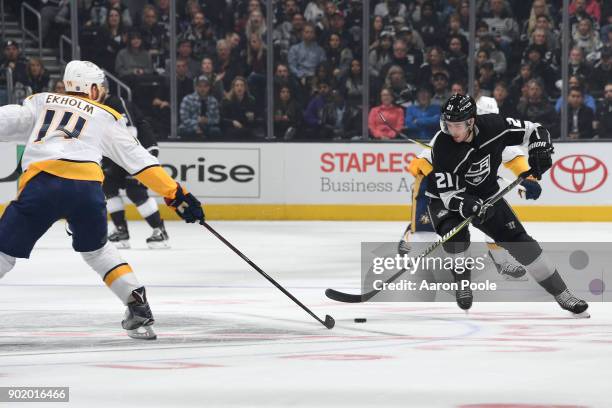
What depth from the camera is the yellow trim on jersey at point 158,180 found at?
5.29 metres

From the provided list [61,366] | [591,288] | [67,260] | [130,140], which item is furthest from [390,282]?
[67,260]

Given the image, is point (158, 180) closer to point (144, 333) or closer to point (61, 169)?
point (61, 169)

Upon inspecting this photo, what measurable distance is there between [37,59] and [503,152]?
741 centimetres

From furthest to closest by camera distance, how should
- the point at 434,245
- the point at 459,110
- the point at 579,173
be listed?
the point at 579,173, the point at 434,245, the point at 459,110

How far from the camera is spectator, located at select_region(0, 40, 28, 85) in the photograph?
12.9m

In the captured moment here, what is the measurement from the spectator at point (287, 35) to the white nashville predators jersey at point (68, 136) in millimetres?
7790

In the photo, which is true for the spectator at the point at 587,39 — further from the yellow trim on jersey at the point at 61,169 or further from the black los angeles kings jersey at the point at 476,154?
the yellow trim on jersey at the point at 61,169

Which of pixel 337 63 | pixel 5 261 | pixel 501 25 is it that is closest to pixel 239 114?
pixel 337 63

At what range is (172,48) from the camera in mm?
13000

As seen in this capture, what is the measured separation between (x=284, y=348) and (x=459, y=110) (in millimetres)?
1537

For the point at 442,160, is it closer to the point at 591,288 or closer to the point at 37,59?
the point at 591,288

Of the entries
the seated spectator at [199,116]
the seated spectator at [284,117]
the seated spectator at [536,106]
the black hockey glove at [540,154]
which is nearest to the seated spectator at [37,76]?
the seated spectator at [199,116]

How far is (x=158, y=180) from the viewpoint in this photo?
5.29 metres

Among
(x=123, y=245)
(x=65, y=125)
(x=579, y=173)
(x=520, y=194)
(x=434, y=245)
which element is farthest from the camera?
(x=579, y=173)
